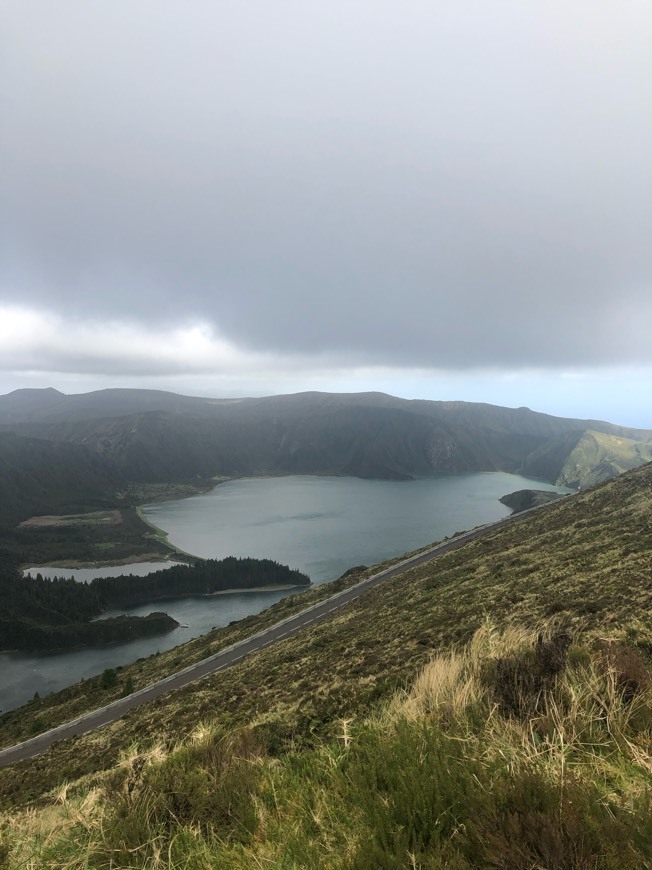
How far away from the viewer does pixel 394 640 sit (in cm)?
1468

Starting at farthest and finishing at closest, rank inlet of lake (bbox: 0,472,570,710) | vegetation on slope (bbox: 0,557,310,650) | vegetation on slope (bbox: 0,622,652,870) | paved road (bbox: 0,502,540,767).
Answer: vegetation on slope (bbox: 0,557,310,650)
inlet of lake (bbox: 0,472,570,710)
paved road (bbox: 0,502,540,767)
vegetation on slope (bbox: 0,622,652,870)

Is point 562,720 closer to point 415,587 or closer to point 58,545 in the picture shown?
point 415,587

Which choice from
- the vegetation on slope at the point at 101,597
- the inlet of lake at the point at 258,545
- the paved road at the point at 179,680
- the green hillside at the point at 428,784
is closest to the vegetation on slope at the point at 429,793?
the green hillside at the point at 428,784

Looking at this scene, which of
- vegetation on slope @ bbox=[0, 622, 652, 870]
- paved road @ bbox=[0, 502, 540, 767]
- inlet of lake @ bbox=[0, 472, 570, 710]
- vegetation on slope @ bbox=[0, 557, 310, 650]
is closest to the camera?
vegetation on slope @ bbox=[0, 622, 652, 870]

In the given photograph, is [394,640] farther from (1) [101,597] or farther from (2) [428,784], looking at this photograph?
(1) [101,597]

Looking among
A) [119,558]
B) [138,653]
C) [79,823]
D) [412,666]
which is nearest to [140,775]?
[79,823]

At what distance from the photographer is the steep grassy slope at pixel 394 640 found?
8.95 meters

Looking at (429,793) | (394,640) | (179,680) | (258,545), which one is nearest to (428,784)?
(429,793)

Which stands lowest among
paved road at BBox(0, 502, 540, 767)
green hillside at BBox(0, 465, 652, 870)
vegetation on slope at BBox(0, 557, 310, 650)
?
vegetation on slope at BBox(0, 557, 310, 650)

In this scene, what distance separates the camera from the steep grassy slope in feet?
29.3

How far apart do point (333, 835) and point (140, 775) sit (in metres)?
3.09

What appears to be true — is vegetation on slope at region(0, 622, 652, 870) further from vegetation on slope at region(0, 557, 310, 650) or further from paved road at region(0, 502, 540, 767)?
vegetation on slope at region(0, 557, 310, 650)

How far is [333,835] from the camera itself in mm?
3076

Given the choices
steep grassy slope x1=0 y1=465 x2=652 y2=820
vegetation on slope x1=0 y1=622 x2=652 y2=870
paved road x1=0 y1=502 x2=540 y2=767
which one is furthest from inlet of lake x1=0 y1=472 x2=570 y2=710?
vegetation on slope x1=0 y1=622 x2=652 y2=870
